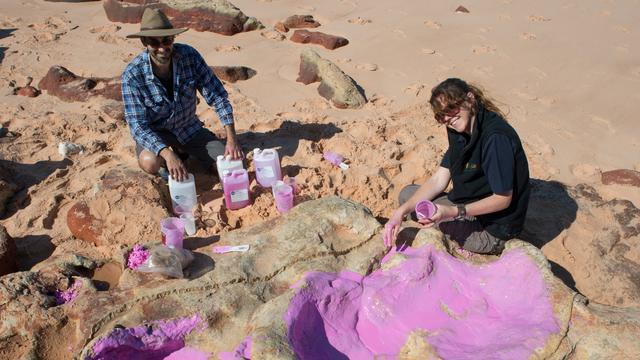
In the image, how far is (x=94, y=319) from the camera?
2.72 meters

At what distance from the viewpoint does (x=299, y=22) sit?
853 cm

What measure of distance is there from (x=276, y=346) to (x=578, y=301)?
1.66 meters

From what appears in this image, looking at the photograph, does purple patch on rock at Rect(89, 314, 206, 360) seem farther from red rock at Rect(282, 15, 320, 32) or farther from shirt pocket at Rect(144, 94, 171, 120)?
red rock at Rect(282, 15, 320, 32)

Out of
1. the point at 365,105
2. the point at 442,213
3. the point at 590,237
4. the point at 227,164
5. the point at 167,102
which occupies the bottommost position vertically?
the point at 590,237

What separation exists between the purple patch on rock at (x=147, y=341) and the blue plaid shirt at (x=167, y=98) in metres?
1.85

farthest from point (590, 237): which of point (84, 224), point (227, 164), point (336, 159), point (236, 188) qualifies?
point (84, 224)

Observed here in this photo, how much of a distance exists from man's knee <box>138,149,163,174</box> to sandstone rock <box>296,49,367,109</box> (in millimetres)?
2422

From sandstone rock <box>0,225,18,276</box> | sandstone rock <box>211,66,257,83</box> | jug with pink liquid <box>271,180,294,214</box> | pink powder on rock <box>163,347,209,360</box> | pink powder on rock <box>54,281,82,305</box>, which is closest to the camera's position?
pink powder on rock <box>163,347,209,360</box>

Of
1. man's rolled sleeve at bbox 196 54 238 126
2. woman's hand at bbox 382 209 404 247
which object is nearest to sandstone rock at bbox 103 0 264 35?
man's rolled sleeve at bbox 196 54 238 126

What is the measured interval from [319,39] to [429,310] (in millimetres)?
5684

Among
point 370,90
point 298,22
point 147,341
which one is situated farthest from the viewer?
point 298,22

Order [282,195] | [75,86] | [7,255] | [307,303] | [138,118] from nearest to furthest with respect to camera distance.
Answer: [307,303] → [7,255] → [282,195] → [138,118] → [75,86]

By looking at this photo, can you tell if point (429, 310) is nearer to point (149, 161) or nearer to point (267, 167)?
point (267, 167)

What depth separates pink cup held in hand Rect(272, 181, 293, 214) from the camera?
13.5ft
